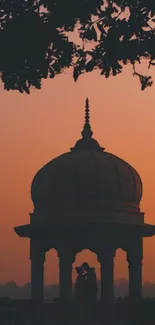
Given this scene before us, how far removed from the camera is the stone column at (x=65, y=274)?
45.0 meters

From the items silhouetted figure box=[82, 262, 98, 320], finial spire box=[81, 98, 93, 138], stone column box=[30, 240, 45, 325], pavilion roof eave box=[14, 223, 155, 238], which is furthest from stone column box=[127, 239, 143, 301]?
finial spire box=[81, 98, 93, 138]

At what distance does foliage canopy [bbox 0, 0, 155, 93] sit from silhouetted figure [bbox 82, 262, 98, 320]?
1862 centimetres

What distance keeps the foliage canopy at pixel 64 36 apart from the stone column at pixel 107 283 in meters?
19.5

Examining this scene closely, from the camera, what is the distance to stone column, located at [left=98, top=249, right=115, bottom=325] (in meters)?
44.1

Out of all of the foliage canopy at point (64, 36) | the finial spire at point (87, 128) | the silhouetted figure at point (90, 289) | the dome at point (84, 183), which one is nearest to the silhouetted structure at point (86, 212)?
the dome at point (84, 183)

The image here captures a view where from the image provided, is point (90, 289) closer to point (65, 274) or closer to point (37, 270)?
point (65, 274)

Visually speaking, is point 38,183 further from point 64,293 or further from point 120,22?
point 120,22

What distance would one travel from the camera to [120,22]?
25000 millimetres

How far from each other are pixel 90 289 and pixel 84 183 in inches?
168

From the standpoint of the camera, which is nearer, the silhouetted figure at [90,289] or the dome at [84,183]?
the silhouetted figure at [90,289]

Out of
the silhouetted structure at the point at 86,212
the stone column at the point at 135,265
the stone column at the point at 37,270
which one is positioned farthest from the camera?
the stone column at the point at 135,265

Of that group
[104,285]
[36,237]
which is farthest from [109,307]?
[36,237]

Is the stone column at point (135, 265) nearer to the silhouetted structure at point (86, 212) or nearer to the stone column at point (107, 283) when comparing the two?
the silhouetted structure at point (86, 212)

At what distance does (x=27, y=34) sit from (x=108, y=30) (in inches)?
55.0
